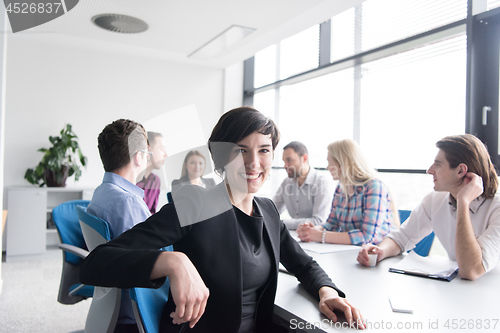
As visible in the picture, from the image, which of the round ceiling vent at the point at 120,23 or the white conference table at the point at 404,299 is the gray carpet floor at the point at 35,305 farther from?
the round ceiling vent at the point at 120,23

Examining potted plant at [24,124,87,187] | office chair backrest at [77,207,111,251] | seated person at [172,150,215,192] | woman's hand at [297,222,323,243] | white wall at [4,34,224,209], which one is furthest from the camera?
white wall at [4,34,224,209]

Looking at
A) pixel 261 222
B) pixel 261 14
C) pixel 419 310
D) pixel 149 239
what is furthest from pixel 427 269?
pixel 261 14

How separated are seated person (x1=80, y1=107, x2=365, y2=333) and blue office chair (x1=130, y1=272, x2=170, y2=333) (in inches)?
1.2

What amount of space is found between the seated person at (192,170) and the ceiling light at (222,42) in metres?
3.41

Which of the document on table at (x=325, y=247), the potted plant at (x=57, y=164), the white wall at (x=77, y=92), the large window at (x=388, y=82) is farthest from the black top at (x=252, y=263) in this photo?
the potted plant at (x=57, y=164)

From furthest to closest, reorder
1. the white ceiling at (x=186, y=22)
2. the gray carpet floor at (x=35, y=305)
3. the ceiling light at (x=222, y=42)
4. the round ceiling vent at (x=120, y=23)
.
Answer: the ceiling light at (x=222, y=42) < the round ceiling vent at (x=120, y=23) < the white ceiling at (x=186, y=22) < the gray carpet floor at (x=35, y=305)

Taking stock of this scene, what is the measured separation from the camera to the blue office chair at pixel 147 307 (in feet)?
3.37

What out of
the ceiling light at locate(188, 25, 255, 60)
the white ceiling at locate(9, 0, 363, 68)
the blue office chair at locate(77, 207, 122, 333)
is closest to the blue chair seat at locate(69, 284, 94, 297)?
the blue office chair at locate(77, 207, 122, 333)

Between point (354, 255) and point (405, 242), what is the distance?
0.30 metres

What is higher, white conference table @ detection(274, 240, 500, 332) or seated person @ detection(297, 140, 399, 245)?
seated person @ detection(297, 140, 399, 245)

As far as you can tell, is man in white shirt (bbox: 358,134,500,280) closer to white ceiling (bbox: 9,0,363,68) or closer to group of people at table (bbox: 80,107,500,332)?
group of people at table (bbox: 80,107,500,332)

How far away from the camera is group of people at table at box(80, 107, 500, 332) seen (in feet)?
2.89

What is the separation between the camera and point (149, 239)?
3.15 feet

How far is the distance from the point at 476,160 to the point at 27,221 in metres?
4.76
